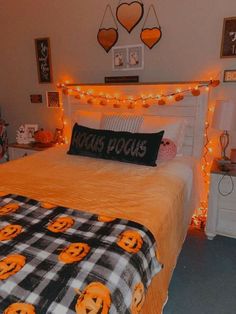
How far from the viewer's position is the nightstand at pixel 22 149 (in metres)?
3.00

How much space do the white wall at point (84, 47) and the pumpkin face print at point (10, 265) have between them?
2.14 metres

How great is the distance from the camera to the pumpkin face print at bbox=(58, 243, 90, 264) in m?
0.98

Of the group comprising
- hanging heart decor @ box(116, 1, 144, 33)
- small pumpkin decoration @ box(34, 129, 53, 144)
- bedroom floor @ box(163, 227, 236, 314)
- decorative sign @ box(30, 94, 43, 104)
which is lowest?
bedroom floor @ box(163, 227, 236, 314)

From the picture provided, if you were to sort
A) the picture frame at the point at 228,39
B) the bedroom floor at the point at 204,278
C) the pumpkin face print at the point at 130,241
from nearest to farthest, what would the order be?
the pumpkin face print at the point at 130,241
the bedroom floor at the point at 204,278
the picture frame at the point at 228,39

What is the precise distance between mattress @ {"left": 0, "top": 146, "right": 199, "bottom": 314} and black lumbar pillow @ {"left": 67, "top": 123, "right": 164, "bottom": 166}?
0.07 metres

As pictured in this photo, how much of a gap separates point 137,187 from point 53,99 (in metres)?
2.05

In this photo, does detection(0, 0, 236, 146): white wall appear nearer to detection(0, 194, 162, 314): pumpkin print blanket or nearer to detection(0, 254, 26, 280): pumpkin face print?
detection(0, 194, 162, 314): pumpkin print blanket

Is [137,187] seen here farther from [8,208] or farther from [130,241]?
[8,208]

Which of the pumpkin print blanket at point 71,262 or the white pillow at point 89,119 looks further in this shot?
the white pillow at point 89,119

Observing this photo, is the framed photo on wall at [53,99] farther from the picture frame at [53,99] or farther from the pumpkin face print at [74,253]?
the pumpkin face print at [74,253]

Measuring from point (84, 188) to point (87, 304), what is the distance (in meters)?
0.92

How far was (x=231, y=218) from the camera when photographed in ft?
7.08

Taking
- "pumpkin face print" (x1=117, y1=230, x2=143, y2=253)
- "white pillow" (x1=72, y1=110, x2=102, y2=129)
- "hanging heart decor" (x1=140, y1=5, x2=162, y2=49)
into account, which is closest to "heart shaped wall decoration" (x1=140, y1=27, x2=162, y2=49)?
"hanging heart decor" (x1=140, y1=5, x2=162, y2=49)

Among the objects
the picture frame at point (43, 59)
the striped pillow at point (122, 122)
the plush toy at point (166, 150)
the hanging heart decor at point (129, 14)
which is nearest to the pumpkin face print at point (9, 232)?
the plush toy at point (166, 150)
